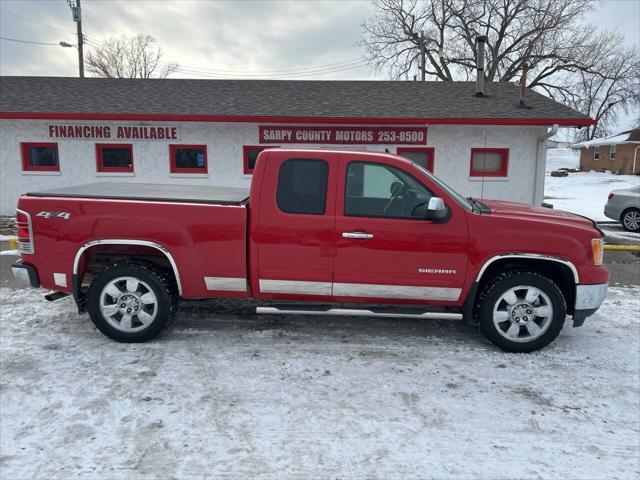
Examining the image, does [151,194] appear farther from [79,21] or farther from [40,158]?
[79,21]

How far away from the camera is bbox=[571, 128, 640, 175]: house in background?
42.5 m

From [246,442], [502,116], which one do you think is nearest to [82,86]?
[502,116]

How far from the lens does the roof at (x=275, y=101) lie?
40.6ft

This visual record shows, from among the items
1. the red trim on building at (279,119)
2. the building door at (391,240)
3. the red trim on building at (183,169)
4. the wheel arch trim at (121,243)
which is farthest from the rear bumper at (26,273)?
the red trim on building at (183,169)

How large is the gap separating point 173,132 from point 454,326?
1061 centimetres

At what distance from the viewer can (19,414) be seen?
127 inches

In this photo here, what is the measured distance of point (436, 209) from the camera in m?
4.13

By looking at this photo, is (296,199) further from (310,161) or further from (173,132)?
(173,132)

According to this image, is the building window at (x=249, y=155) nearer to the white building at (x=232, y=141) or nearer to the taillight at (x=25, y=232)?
the white building at (x=232, y=141)

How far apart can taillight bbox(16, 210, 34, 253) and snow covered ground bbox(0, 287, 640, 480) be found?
930 mm

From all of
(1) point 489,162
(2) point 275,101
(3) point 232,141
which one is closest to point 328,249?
(3) point 232,141

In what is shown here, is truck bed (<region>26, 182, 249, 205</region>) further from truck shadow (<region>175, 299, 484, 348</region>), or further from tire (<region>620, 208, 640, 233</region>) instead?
tire (<region>620, 208, 640, 233</region>)

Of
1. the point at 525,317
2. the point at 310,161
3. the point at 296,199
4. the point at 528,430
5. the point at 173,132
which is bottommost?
the point at 528,430

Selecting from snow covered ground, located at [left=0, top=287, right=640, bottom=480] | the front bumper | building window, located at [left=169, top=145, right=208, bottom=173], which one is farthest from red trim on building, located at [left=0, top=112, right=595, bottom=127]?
the front bumper
